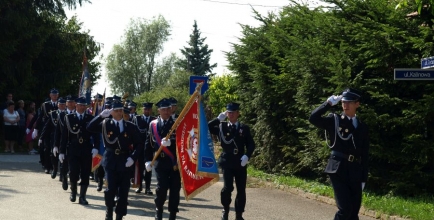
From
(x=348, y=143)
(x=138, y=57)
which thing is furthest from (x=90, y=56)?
(x=138, y=57)

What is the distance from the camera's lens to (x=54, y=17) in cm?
3116

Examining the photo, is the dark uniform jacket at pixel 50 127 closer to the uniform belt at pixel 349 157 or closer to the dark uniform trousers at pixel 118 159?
the dark uniform trousers at pixel 118 159

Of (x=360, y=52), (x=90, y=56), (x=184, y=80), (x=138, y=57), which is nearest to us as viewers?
(x=360, y=52)

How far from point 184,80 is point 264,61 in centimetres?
5532

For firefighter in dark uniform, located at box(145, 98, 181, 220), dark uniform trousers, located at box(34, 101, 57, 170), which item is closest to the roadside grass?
firefighter in dark uniform, located at box(145, 98, 181, 220)

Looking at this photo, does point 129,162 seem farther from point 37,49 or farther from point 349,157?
point 37,49

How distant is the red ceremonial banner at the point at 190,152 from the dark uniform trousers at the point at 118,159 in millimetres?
681

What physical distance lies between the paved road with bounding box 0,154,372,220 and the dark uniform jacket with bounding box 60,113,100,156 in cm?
98

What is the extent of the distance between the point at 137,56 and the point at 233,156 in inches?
2977

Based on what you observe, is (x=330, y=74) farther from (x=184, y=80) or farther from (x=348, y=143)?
(x=184, y=80)

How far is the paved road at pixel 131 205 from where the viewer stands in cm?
1262

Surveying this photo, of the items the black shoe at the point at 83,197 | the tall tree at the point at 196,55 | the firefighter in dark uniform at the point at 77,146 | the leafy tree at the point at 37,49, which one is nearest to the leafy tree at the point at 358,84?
the firefighter in dark uniform at the point at 77,146

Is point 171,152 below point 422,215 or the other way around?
the other way around

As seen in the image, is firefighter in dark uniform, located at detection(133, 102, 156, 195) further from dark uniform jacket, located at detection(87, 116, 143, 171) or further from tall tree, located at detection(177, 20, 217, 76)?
tall tree, located at detection(177, 20, 217, 76)
